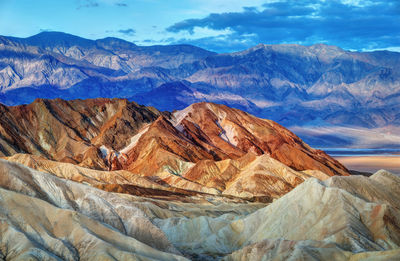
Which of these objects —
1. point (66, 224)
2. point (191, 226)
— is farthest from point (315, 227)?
point (66, 224)

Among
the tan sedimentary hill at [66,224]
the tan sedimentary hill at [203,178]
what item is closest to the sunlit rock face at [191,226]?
the tan sedimentary hill at [66,224]

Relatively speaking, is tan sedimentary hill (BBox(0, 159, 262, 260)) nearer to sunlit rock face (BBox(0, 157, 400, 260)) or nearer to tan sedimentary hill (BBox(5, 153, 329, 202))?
sunlit rock face (BBox(0, 157, 400, 260))

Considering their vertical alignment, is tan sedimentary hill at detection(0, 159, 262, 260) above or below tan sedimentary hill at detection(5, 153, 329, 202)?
above

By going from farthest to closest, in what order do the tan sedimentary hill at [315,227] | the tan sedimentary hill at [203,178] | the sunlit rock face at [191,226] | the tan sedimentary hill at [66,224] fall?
the tan sedimentary hill at [203,178] < the tan sedimentary hill at [315,227] < the sunlit rock face at [191,226] < the tan sedimentary hill at [66,224]

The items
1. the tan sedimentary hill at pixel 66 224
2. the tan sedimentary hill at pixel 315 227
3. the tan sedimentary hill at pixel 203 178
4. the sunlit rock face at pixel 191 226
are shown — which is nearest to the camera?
the tan sedimentary hill at pixel 66 224

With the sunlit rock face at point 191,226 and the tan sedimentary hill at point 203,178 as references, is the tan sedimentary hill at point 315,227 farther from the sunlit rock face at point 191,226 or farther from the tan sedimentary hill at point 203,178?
the tan sedimentary hill at point 203,178

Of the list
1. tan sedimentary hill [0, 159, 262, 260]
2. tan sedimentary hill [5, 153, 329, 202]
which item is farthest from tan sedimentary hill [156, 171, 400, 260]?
tan sedimentary hill [5, 153, 329, 202]

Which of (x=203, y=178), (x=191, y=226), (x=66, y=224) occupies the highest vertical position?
(x=66, y=224)

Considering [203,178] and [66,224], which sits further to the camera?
[203,178]

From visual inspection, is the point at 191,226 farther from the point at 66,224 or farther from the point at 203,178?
the point at 203,178

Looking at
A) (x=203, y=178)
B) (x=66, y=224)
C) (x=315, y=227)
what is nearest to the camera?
(x=66, y=224)
